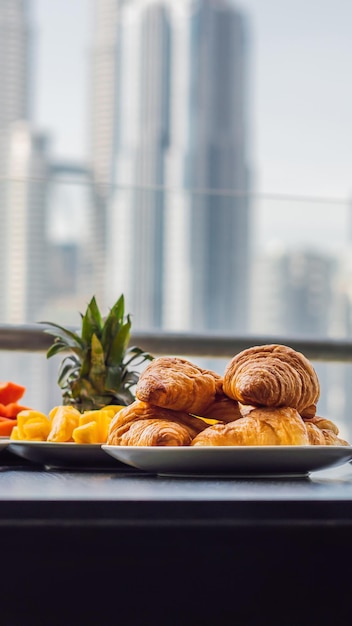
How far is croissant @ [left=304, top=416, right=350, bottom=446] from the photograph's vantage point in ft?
2.55

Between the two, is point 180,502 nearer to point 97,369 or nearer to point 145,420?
point 145,420

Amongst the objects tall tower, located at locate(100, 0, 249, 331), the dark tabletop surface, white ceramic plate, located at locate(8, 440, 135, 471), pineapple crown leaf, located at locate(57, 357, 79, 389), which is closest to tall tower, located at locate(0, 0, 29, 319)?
tall tower, located at locate(100, 0, 249, 331)

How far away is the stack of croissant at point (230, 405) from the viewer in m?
0.74

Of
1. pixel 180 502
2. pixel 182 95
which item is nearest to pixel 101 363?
pixel 180 502

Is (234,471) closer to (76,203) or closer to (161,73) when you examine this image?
(76,203)

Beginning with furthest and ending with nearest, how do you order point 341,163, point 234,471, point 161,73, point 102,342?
point 161,73
point 341,163
point 102,342
point 234,471

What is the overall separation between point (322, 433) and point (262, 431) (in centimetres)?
8

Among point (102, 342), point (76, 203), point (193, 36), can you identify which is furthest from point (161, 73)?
point (102, 342)

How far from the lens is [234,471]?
28.7 inches

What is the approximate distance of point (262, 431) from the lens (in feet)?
2.43

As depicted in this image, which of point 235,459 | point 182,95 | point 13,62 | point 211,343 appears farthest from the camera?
point 182,95

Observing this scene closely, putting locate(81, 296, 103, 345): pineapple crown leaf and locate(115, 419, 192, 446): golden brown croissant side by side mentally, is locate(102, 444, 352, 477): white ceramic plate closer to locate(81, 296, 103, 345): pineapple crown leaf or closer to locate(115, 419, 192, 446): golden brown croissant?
locate(115, 419, 192, 446): golden brown croissant
